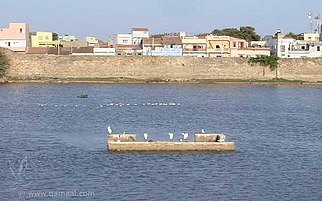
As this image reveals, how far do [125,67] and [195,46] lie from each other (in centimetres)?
804

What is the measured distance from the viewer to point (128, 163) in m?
16.3

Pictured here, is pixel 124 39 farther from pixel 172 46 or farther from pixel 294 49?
pixel 294 49

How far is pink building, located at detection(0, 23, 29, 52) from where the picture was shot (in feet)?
193

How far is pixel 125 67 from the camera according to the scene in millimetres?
52969

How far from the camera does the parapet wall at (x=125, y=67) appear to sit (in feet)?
173

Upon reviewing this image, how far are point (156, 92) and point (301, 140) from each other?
21203 mm

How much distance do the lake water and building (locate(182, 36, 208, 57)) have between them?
22.1 meters

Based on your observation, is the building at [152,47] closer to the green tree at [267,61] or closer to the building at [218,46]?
the building at [218,46]

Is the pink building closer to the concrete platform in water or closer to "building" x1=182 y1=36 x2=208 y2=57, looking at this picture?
"building" x1=182 y1=36 x2=208 y2=57

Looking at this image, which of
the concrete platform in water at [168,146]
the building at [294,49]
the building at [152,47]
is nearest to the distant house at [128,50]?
the building at [152,47]

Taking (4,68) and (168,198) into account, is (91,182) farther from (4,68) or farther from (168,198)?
(4,68)

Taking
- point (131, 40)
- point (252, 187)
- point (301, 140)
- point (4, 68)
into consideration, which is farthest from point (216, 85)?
point (252, 187)

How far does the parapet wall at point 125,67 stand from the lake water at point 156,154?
16909 millimetres

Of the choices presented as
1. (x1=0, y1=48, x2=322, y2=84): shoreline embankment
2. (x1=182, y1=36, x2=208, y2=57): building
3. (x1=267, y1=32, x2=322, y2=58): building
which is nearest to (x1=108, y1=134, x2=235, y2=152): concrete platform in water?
(x1=0, y1=48, x2=322, y2=84): shoreline embankment
